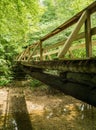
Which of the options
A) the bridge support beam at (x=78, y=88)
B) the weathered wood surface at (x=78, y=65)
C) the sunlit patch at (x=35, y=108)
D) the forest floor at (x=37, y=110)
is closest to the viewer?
the weathered wood surface at (x=78, y=65)

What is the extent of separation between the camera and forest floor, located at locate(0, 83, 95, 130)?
984 cm

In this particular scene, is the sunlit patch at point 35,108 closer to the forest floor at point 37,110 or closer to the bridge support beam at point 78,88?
the forest floor at point 37,110

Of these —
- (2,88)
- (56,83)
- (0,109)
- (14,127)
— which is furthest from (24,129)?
(2,88)

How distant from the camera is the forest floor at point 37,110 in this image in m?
9.84

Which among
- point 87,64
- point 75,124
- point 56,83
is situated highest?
point 87,64

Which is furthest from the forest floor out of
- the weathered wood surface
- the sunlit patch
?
the weathered wood surface

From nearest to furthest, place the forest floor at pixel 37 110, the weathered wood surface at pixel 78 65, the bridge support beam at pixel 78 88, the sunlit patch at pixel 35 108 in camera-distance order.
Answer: the weathered wood surface at pixel 78 65, the bridge support beam at pixel 78 88, the forest floor at pixel 37 110, the sunlit patch at pixel 35 108

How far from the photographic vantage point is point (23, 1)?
10.5 metres

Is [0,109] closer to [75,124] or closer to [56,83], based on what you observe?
[75,124]

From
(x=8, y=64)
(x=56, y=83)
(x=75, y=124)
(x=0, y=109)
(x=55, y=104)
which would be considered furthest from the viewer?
(x=8, y=64)

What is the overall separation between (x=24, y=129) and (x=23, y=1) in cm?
519

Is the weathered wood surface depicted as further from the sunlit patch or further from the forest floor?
the sunlit patch

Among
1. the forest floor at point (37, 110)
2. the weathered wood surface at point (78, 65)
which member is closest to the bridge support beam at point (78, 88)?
the weathered wood surface at point (78, 65)

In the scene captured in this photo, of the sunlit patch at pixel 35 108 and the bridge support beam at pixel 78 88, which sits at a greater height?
the bridge support beam at pixel 78 88
